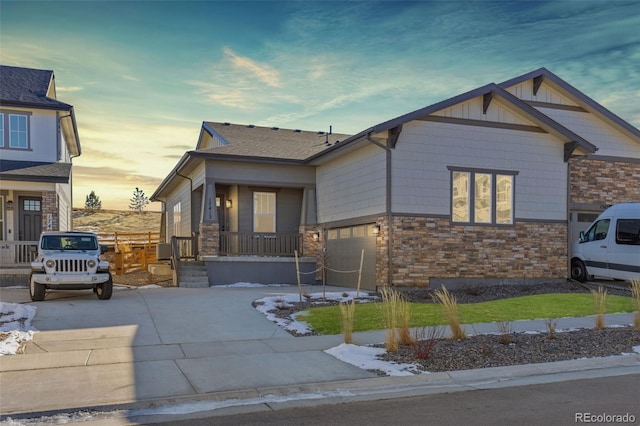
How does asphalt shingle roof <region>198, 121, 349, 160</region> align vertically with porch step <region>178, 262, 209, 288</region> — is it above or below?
above

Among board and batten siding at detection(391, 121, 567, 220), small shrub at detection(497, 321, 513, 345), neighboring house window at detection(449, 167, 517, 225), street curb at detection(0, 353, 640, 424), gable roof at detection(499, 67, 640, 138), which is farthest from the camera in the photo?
gable roof at detection(499, 67, 640, 138)

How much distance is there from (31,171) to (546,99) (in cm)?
2023

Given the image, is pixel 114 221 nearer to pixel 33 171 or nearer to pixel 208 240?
pixel 33 171

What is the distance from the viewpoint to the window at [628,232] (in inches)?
724

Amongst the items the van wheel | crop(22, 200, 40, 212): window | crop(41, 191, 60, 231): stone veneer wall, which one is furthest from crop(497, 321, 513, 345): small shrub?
crop(22, 200, 40, 212): window

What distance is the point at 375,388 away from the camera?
321 inches

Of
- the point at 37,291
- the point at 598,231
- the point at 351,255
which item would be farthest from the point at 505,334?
the point at 37,291

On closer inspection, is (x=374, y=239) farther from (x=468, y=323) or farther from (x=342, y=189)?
(x=468, y=323)

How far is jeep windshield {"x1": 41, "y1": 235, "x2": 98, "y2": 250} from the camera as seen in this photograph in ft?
54.0

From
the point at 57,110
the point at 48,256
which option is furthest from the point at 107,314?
the point at 57,110

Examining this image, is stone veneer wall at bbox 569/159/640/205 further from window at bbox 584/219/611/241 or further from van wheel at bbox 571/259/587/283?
van wheel at bbox 571/259/587/283

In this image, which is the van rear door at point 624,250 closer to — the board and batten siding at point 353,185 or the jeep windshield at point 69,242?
the board and batten siding at point 353,185

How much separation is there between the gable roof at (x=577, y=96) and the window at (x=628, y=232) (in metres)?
6.47

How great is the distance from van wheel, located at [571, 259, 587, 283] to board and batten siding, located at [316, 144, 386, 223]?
7.89 meters
